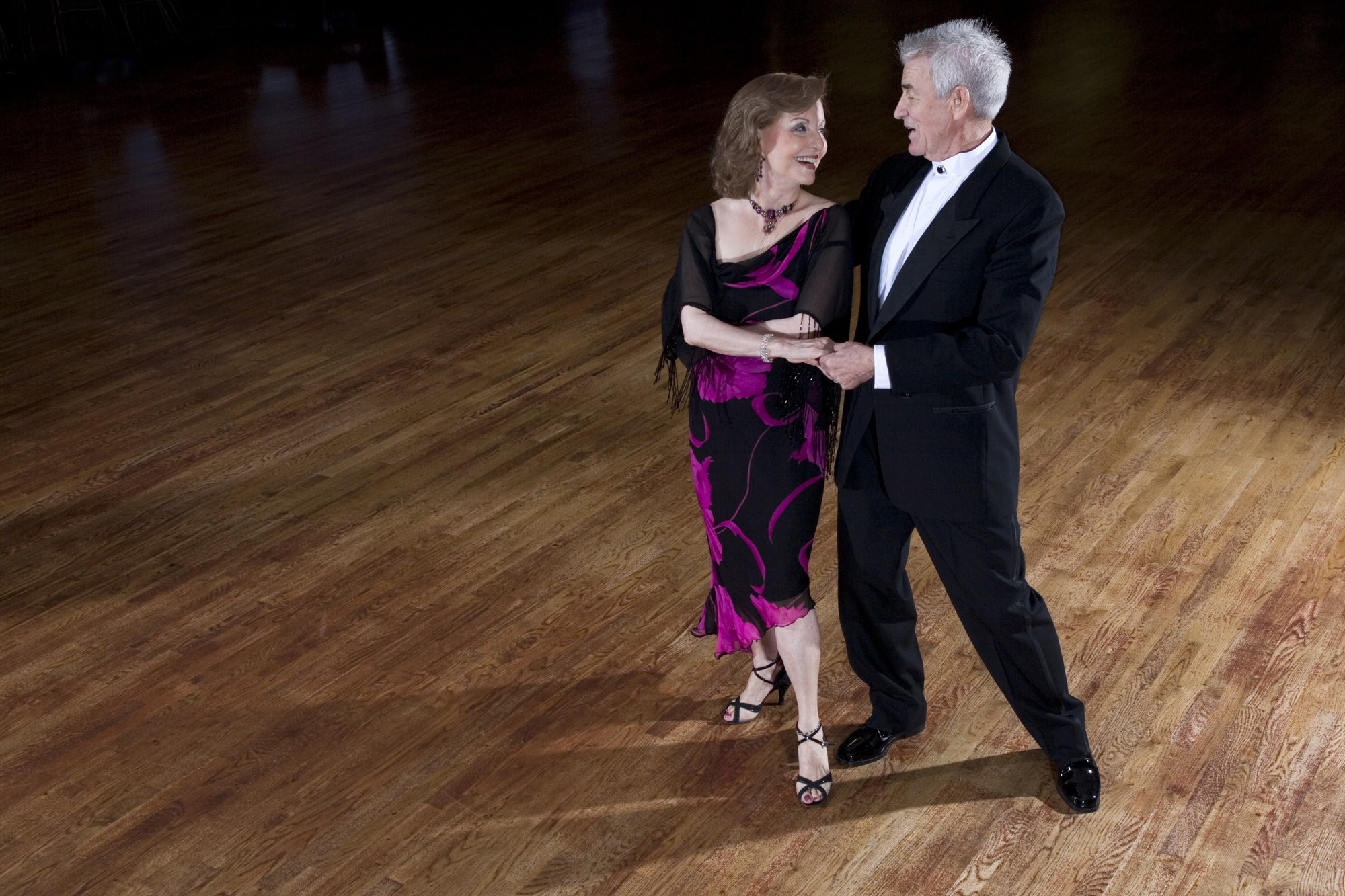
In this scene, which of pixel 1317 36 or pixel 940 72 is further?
pixel 1317 36

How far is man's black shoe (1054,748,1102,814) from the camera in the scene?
2.70 metres

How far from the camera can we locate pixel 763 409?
260 cm

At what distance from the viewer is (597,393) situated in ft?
15.8

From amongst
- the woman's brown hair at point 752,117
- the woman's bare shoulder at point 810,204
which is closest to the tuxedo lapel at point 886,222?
the woman's bare shoulder at point 810,204

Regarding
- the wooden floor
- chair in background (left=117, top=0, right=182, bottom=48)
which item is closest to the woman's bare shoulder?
the wooden floor

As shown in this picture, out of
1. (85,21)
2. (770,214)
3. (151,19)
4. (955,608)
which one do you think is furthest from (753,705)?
(151,19)

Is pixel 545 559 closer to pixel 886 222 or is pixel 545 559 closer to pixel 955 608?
pixel 955 608

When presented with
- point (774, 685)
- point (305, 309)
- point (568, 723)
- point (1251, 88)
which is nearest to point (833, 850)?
point (774, 685)

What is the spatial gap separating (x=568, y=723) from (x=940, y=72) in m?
1.65

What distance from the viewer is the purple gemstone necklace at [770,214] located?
2.52 meters

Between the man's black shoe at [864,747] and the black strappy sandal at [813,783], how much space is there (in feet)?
0.31

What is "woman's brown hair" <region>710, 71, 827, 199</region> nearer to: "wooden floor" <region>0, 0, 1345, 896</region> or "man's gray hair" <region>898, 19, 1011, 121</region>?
"man's gray hair" <region>898, 19, 1011, 121</region>

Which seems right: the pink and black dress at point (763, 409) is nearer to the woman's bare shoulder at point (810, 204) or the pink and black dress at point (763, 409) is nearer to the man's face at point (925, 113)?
the woman's bare shoulder at point (810, 204)

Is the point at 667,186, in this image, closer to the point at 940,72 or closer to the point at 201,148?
the point at 201,148
